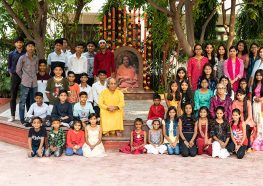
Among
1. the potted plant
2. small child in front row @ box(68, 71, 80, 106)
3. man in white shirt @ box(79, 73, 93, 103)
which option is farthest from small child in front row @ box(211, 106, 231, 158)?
the potted plant

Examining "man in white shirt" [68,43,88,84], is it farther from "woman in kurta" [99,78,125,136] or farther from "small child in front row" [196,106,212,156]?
"small child in front row" [196,106,212,156]

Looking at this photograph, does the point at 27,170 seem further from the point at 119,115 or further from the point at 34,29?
the point at 34,29

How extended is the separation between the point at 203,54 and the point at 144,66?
6145 millimetres

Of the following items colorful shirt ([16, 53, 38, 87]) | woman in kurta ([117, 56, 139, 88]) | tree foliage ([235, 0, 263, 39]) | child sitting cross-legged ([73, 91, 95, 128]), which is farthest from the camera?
tree foliage ([235, 0, 263, 39])

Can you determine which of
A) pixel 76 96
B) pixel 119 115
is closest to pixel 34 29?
pixel 76 96

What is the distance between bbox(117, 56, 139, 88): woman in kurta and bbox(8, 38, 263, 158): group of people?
15.9 feet

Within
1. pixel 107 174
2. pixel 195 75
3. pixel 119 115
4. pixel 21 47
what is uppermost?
pixel 21 47

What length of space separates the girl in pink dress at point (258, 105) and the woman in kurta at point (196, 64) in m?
0.99

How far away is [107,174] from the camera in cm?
685

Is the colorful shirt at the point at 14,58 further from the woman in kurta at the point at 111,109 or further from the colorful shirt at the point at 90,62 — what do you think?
the woman in kurta at the point at 111,109

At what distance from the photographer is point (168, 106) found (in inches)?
344

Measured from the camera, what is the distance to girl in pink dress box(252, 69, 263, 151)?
862 cm

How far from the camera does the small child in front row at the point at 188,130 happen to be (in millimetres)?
8094

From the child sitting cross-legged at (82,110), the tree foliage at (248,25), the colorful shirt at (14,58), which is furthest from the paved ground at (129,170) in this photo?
the tree foliage at (248,25)
